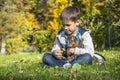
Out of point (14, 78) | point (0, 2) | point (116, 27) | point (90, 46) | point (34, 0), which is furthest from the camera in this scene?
point (34, 0)

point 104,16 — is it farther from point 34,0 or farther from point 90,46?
point 90,46

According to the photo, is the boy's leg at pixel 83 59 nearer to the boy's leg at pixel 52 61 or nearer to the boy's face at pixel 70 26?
the boy's leg at pixel 52 61

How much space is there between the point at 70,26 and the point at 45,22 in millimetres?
19814

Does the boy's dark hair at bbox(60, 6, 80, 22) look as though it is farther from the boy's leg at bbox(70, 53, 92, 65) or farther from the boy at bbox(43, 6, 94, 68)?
the boy's leg at bbox(70, 53, 92, 65)

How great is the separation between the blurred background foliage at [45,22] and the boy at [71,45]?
10984 millimetres

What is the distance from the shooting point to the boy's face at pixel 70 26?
18.8 feet

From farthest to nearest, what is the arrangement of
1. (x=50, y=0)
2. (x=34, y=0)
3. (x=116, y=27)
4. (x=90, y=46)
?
(x=34, y=0) → (x=50, y=0) → (x=116, y=27) → (x=90, y=46)

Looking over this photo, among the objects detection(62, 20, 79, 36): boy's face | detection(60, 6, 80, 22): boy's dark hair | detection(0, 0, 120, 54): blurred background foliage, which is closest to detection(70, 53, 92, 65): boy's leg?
detection(62, 20, 79, 36): boy's face

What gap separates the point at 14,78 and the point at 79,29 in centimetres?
221

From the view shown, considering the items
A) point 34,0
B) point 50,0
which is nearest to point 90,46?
point 50,0

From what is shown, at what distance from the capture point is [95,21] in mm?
18828

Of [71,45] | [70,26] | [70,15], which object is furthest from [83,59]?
[70,15]

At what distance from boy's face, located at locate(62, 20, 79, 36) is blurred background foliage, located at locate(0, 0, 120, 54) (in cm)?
1105

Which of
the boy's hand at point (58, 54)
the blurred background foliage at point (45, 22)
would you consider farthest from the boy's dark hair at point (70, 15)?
the blurred background foliage at point (45, 22)
